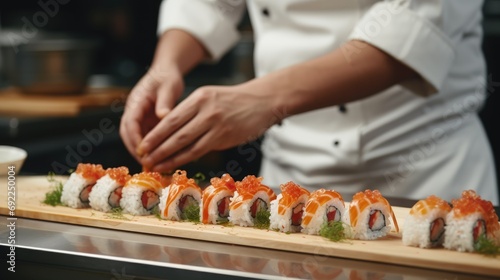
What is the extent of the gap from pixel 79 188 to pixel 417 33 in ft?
3.69

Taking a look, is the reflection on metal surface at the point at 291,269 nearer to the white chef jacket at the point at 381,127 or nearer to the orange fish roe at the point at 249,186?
the orange fish roe at the point at 249,186

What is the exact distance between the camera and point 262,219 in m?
1.71

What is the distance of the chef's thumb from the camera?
7.50 ft

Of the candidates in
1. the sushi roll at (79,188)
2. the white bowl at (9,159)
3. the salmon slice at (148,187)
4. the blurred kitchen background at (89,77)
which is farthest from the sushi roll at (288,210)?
the blurred kitchen background at (89,77)

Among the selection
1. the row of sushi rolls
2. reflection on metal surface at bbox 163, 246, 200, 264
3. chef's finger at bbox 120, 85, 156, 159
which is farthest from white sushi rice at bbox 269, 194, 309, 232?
chef's finger at bbox 120, 85, 156, 159

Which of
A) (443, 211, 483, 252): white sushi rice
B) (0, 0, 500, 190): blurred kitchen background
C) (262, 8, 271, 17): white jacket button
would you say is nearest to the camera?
(443, 211, 483, 252): white sushi rice

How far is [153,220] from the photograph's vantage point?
174 centimetres

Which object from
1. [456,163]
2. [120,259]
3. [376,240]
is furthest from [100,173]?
[456,163]

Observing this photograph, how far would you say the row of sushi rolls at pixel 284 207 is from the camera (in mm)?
1500

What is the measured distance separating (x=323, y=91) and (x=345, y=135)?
1.34ft

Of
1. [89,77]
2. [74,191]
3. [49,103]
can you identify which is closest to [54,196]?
[74,191]

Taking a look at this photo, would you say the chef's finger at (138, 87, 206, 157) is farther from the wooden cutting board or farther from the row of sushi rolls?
the wooden cutting board

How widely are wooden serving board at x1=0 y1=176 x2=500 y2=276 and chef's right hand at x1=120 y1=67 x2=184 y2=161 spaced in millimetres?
418

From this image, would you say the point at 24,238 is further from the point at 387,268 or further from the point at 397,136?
the point at 397,136
